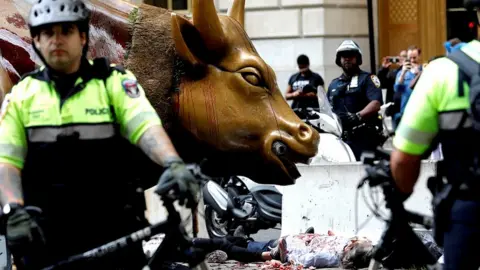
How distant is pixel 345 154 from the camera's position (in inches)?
535

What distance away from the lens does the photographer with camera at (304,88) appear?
56.6 ft

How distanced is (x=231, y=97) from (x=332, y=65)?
12.9 m

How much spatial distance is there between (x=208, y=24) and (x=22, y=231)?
3.21 metres

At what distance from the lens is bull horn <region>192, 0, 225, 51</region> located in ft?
28.0

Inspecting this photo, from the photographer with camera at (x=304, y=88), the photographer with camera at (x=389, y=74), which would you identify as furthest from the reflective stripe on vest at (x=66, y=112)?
the photographer with camera at (x=389, y=74)

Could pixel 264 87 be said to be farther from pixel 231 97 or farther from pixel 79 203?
pixel 79 203

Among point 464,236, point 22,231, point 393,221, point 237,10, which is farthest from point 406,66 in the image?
point 22,231

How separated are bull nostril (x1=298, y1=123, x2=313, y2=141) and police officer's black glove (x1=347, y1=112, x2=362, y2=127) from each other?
5702 mm

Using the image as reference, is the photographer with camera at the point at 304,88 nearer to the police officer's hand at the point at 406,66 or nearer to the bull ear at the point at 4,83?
the police officer's hand at the point at 406,66

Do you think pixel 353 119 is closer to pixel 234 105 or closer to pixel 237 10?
pixel 237 10

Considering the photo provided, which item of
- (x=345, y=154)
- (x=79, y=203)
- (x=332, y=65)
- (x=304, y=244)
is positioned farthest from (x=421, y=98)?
(x=332, y=65)

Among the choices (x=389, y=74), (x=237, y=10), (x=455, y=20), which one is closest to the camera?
Answer: (x=237, y=10)

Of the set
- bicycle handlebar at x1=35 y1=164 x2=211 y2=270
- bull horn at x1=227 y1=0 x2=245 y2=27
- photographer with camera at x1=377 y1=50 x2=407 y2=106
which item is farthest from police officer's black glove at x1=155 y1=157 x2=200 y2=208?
photographer with camera at x1=377 y1=50 x2=407 y2=106

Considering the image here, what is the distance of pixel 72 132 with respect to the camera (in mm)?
5953
